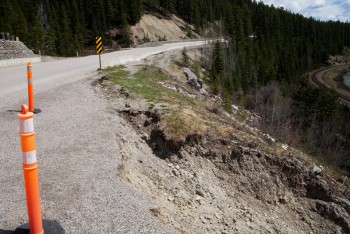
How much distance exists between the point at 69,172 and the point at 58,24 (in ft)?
220

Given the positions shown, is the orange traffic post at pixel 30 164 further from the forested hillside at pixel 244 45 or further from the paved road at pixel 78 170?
the forested hillside at pixel 244 45

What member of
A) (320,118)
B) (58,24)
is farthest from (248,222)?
(58,24)

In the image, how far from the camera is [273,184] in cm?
801

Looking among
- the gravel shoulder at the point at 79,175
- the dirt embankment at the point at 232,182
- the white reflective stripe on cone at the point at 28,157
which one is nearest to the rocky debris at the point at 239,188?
the dirt embankment at the point at 232,182

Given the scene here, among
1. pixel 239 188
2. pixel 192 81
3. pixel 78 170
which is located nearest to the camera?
pixel 78 170

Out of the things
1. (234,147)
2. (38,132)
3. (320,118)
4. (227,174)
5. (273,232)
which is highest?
(38,132)

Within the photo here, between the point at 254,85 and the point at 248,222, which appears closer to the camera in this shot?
the point at 248,222

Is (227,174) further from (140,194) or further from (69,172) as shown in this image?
(69,172)

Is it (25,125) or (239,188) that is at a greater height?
(25,125)

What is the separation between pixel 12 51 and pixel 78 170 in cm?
2255

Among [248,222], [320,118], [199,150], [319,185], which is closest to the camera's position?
[248,222]

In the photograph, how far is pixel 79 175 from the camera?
17.4 ft

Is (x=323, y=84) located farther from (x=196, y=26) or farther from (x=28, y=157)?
(x=28, y=157)

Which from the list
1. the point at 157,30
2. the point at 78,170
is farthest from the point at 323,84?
the point at 78,170
